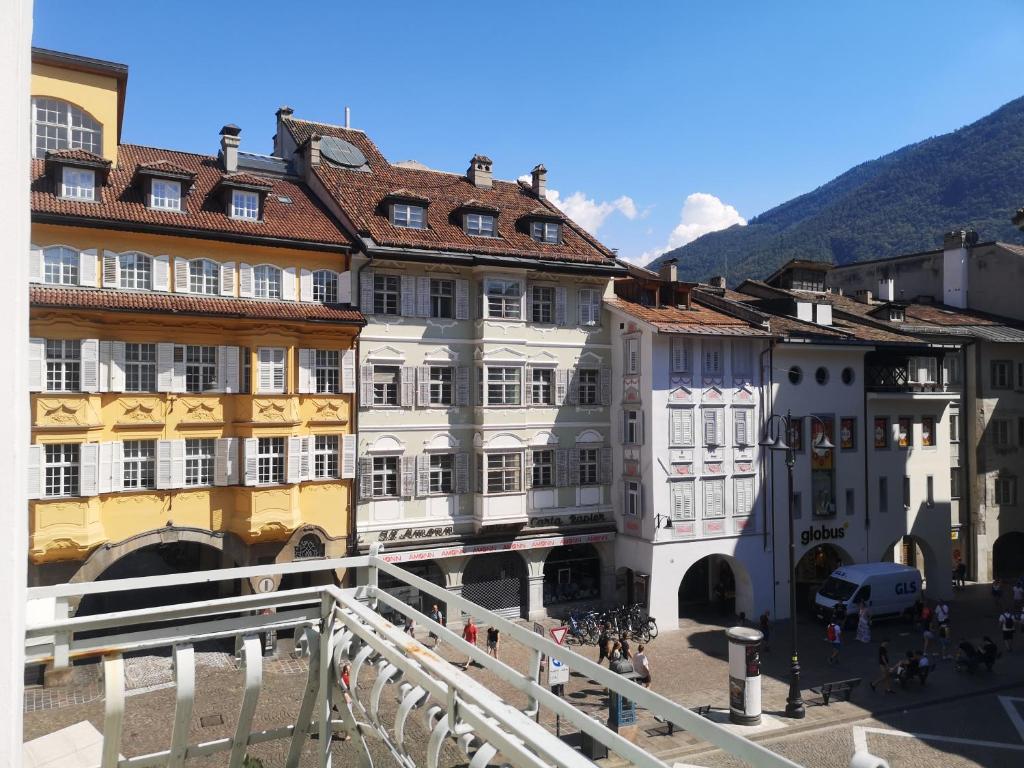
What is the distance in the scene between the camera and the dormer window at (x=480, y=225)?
1189 inches

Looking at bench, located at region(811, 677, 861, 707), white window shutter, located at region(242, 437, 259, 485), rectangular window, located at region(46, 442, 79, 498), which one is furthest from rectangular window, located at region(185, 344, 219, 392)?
bench, located at region(811, 677, 861, 707)

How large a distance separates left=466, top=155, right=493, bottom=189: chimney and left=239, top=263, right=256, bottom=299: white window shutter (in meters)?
12.2

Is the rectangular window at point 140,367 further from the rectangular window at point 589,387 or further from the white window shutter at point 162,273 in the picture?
the rectangular window at point 589,387

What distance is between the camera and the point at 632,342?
102 feet

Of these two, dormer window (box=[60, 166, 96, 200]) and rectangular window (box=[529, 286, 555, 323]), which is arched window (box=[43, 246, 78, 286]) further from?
rectangular window (box=[529, 286, 555, 323])

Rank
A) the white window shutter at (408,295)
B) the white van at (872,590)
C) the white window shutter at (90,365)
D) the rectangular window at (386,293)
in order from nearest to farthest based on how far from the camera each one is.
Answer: the white window shutter at (90,365) < the rectangular window at (386,293) < the white window shutter at (408,295) < the white van at (872,590)

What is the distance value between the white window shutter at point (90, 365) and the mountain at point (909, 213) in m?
109

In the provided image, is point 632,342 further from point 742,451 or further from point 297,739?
point 297,739

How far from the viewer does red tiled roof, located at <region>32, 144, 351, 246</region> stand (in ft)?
77.0

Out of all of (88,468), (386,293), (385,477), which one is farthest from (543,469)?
(88,468)

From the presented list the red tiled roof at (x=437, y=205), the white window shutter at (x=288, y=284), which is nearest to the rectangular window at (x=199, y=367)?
the white window shutter at (x=288, y=284)

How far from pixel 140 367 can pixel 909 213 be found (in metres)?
158

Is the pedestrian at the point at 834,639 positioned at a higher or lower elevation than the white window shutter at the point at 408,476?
lower

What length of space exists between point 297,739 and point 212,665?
657 inches
